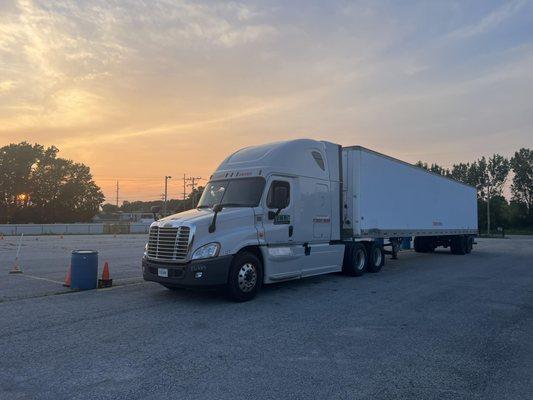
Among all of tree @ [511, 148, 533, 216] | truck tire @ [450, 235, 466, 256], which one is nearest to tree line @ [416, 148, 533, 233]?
tree @ [511, 148, 533, 216]

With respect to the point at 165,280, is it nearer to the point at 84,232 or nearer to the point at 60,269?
the point at 60,269

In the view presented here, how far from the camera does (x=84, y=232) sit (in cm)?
5356

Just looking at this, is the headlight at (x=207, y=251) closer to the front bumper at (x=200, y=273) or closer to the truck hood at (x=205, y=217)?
the front bumper at (x=200, y=273)

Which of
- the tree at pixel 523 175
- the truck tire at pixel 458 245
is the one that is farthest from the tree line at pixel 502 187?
the truck tire at pixel 458 245

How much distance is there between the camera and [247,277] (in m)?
9.18

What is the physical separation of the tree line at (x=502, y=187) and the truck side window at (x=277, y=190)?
78.2 meters

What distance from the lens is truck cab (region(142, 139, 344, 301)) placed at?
868 cm

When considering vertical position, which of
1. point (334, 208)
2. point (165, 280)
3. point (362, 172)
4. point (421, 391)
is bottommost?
point (421, 391)

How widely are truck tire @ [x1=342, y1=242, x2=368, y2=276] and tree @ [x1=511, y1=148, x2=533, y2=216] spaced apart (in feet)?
315

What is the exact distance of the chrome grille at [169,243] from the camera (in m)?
8.69

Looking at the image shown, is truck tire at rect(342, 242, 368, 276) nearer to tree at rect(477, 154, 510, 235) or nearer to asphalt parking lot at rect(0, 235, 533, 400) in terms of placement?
asphalt parking lot at rect(0, 235, 533, 400)

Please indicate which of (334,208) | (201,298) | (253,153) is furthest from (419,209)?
(201,298)

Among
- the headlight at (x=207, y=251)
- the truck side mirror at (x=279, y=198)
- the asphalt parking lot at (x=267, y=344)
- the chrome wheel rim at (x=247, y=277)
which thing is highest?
the truck side mirror at (x=279, y=198)

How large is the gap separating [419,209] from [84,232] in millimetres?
45721
